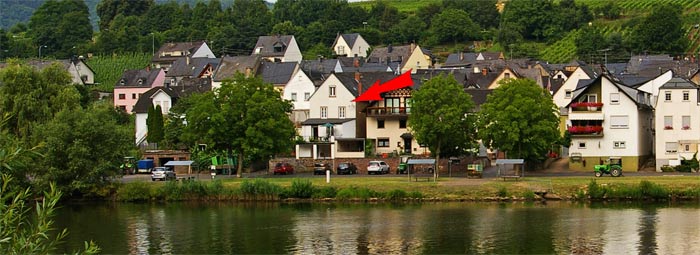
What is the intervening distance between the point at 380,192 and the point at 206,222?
12.0 meters

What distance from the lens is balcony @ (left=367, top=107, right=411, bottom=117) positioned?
79.6m

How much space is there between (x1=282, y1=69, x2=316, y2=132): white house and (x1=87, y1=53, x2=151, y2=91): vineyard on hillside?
50700mm

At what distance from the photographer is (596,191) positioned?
59.8 m

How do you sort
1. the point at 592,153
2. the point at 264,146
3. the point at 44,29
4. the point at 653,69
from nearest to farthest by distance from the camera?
the point at 264,146
the point at 592,153
the point at 653,69
the point at 44,29

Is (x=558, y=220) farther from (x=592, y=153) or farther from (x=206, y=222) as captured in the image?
(x=592, y=153)

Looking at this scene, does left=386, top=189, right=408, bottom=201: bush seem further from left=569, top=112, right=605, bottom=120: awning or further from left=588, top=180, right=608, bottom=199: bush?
left=569, top=112, right=605, bottom=120: awning

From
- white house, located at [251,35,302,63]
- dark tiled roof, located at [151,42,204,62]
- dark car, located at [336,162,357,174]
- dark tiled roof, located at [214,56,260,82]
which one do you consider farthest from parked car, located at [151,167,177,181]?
dark tiled roof, located at [151,42,204,62]

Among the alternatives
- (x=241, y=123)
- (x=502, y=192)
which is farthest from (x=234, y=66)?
(x=502, y=192)

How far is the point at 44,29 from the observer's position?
162000 millimetres

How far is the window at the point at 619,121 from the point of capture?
243ft

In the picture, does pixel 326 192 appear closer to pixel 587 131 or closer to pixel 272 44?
pixel 587 131

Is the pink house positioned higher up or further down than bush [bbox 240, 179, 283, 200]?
higher up

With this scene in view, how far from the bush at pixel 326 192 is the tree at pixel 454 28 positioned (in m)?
97.6

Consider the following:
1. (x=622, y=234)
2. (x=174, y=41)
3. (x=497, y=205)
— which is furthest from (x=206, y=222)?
(x=174, y=41)
